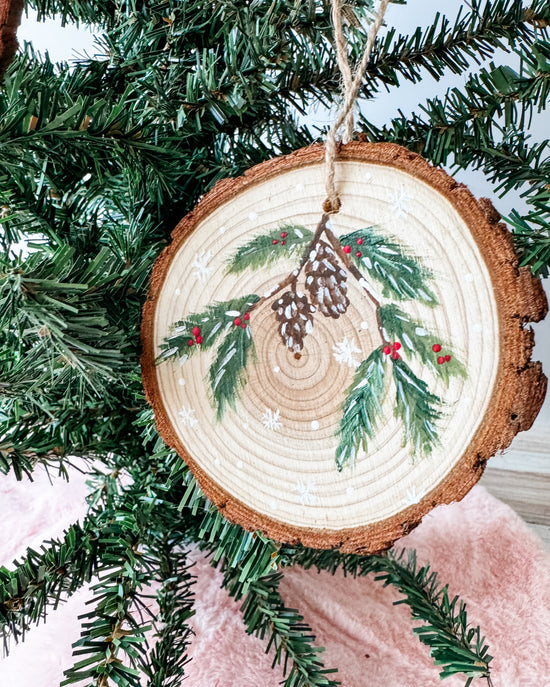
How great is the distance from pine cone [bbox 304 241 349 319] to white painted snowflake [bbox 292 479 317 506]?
0.33ft

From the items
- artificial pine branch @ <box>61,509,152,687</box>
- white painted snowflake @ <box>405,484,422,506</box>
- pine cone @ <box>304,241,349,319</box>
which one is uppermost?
pine cone @ <box>304,241,349,319</box>

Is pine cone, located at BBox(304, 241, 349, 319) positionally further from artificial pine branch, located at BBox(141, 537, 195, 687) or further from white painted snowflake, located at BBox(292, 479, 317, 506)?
artificial pine branch, located at BBox(141, 537, 195, 687)

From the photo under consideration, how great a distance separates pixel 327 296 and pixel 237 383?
0.26 ft

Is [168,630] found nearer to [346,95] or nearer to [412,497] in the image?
[412,497]

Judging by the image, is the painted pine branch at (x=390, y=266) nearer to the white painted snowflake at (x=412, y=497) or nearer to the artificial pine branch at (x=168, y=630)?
the white painted snowflake at (x=412, y=497)

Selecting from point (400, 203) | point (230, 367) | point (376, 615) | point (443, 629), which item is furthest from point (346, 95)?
point (376, 615)

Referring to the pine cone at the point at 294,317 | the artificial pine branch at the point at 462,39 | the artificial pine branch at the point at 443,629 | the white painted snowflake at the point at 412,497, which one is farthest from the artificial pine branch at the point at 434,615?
the artificial pine branch at the point at 462,39

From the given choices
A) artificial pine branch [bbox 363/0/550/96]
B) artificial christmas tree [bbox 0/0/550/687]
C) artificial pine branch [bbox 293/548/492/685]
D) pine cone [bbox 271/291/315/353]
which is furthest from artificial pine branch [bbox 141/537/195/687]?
artificial pine branch [bbox 363/0/550/96]

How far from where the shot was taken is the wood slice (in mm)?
333

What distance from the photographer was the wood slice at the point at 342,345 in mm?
333

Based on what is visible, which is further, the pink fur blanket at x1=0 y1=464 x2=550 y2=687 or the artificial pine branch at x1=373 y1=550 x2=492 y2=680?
the pink fur blanket at x1=0 y1=464 x2=550 y2=687

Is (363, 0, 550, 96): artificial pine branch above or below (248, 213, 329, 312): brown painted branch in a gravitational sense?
above

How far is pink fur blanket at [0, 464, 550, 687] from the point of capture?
518 millimetres

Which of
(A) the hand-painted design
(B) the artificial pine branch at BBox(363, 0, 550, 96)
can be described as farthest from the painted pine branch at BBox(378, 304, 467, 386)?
Answer: (B) the artificial pine branch at BBox(363, 0, 550, 96)
